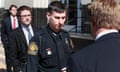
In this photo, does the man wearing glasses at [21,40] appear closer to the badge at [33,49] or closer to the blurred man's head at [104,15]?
the badge at [33,49]

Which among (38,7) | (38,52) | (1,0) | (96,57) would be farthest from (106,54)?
(1,0)

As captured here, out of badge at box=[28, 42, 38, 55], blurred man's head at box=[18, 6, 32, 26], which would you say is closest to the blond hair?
badge at box=[28, 42, 38, 55]

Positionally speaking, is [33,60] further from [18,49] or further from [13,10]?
[13,10]

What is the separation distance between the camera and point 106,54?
2725 millimetres

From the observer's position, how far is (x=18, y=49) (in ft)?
20.4

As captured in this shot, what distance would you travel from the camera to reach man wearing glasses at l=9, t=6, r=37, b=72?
6156 millimetres

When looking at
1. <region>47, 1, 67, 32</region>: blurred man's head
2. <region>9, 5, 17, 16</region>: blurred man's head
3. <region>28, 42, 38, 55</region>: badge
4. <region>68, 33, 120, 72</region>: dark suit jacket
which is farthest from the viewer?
<region>9, 5, 17, 16</region>: blurred man's head

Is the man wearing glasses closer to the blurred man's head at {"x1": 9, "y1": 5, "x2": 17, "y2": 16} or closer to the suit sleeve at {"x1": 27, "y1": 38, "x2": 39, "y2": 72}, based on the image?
the suit sleeve at {"x1": 27, "y1": 38, "x2": 39, "y2": 72}

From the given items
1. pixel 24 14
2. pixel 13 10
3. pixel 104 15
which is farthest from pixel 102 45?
pixel 13 10

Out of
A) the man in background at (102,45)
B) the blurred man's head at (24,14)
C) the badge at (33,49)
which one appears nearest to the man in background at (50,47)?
the badge at (33,49)

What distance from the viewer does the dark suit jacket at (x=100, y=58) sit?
2701 millimetres

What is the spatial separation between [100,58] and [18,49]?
11.8 feet

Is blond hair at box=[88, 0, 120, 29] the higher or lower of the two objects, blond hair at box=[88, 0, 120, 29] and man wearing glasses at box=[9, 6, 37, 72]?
the higher

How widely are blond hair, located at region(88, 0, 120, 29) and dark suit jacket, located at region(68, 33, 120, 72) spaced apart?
91 millimetres
